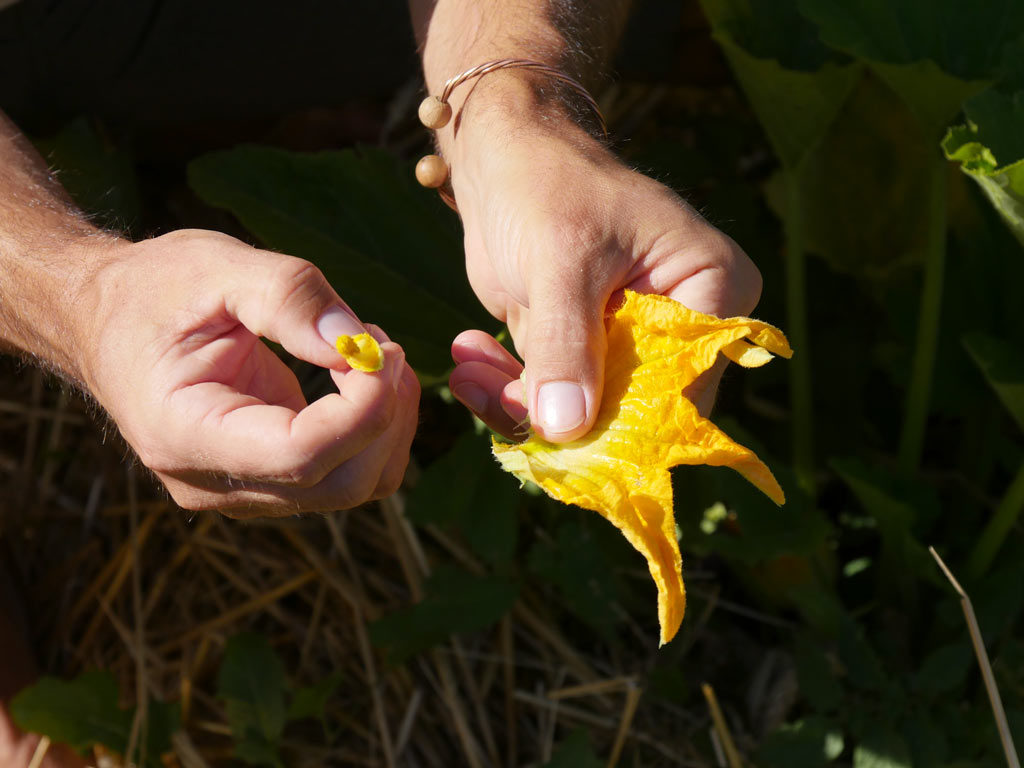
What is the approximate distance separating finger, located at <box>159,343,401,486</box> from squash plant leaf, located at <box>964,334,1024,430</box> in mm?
887

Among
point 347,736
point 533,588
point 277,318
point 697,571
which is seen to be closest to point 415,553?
point 533,588

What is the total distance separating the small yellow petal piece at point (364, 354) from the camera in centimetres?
103

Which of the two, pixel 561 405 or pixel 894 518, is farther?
pixel 894 518

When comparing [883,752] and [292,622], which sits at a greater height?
[883,752]

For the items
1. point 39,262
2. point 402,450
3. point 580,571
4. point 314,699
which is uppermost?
point 39,262

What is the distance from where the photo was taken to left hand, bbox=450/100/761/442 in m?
1.14

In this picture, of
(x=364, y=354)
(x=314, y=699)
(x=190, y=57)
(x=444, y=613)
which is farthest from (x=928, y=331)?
(x=190, y=57)

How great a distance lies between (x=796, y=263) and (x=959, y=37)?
0.45 metres

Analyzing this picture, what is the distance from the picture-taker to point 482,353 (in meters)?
1.34

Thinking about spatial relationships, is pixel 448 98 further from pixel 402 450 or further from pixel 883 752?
pixel 883 752

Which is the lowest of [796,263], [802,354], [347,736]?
[347,736]

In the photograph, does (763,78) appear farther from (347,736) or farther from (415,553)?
(347,736)

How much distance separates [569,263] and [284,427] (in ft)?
1.22

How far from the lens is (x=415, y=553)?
202 centimetres
